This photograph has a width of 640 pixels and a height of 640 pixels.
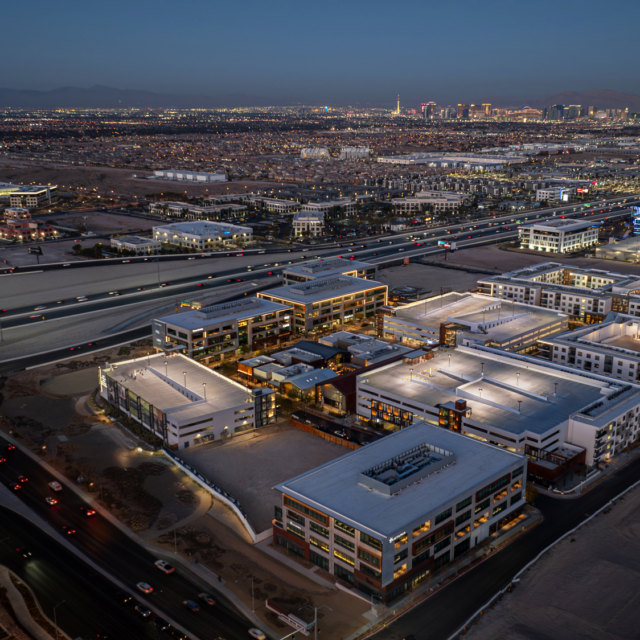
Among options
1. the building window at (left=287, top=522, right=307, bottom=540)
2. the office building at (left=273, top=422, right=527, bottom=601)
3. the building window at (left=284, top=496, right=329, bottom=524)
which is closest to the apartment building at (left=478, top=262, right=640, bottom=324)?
the office building at (left=273, top=422, right=527, bottom=601)

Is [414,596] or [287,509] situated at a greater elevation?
[287,509]

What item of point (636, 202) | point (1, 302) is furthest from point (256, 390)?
point (636, 202)

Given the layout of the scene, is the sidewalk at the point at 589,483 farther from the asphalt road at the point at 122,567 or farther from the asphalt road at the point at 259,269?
the asphalt road at the point at 259,269

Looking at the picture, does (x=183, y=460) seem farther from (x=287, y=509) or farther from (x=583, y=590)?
(x=583, y=590)

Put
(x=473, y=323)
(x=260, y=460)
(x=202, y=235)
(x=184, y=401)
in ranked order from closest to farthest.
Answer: (x=260, y=460) → (x=184, y=401) → (x=473, y=323) → (x=202, y=235)

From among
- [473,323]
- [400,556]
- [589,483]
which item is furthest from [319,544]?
[473,323]

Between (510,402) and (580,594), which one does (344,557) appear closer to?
(580,594)
